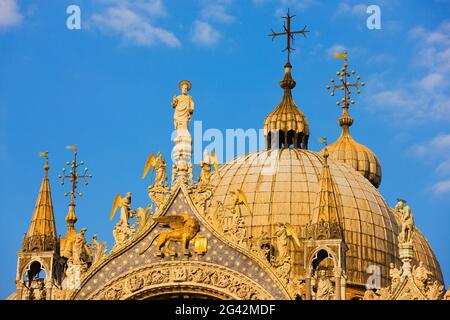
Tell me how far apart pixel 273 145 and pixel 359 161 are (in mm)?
5196

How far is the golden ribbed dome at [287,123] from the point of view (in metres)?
67.6

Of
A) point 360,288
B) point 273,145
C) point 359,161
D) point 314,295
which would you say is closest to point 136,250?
point 314,295

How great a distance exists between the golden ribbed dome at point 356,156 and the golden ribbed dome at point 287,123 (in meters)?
3.57

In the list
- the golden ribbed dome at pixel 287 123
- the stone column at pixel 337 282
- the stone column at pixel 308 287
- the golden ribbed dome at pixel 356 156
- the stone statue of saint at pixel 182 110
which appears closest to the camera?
the stone column at pixel 337 282

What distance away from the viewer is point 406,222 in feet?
176

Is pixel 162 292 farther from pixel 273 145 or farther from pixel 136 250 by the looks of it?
pixel 273 145

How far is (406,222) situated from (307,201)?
10.9 m

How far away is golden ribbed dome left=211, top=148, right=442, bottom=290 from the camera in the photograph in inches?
2507

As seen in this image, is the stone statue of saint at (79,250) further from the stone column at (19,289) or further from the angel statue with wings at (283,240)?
the angel statue with wings at (283,240)

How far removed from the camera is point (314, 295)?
172 ft

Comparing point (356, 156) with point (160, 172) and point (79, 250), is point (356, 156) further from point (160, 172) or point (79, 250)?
point (79, 250)

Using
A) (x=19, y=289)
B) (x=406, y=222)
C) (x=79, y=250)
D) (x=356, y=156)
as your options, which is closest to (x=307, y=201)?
(x=356, y=156)

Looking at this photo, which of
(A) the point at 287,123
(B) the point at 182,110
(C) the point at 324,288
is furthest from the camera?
(A) the point at 287,123

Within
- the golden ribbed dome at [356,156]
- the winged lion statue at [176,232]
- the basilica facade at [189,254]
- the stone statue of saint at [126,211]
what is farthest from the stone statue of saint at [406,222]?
the golden ribbed dome at [356,156]
